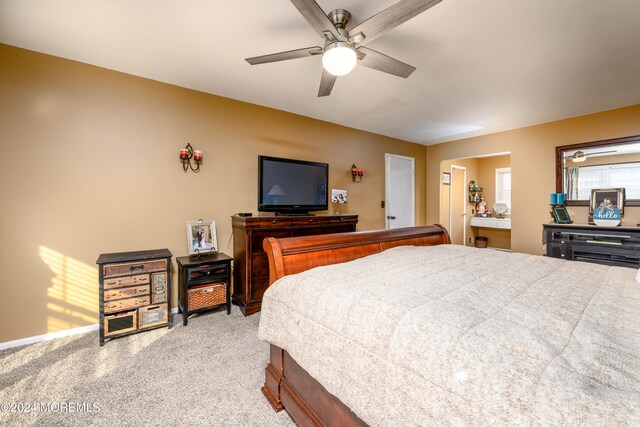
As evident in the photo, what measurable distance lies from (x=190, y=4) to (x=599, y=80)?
406 cm

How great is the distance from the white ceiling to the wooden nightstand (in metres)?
1.97

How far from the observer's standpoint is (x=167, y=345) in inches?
93.0

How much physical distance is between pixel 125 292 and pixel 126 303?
0.10 m

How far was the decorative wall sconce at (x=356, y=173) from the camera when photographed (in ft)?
15.3

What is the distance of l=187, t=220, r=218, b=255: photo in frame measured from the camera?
3.07 metres

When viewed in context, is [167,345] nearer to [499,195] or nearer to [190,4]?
[190,4]

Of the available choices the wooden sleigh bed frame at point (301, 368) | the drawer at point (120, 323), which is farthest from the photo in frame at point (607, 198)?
the drawer at point (120, 323)

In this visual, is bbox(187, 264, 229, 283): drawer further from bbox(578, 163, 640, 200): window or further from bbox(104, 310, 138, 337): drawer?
bbox(578, 163, 640, 200): window

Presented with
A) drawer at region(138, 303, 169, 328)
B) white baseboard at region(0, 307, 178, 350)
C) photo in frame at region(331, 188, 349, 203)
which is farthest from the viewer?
photo in frame at region(331, 188, 349, 203)

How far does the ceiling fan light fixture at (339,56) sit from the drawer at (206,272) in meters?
2.23

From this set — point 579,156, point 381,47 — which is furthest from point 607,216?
point 381,47

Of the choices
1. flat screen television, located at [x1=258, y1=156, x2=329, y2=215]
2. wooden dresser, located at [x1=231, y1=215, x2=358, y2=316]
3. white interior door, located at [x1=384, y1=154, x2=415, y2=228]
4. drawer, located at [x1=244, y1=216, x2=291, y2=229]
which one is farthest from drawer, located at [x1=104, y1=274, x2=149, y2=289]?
white interior door, located at [x1=384, y1=154, x2=415, y2=228]

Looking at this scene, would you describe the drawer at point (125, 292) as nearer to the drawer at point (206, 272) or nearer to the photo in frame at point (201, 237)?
the drawer at point (206, 272)

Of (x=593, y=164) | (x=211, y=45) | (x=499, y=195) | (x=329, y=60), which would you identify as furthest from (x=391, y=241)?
(x=499, y=195)
